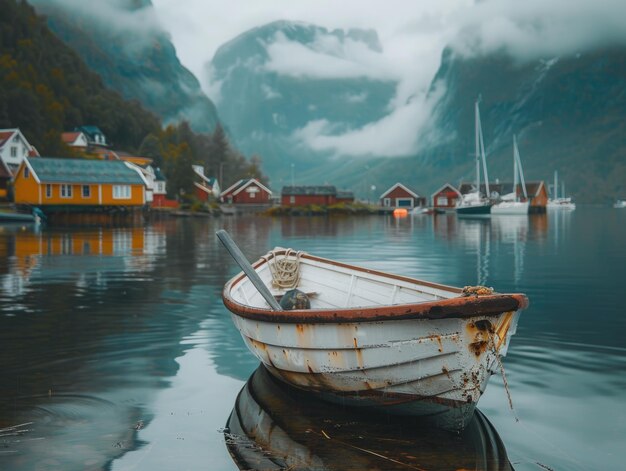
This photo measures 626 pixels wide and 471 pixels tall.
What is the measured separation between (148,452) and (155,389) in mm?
2823

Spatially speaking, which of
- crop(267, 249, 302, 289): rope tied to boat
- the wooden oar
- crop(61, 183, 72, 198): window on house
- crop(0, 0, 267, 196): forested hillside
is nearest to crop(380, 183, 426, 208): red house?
crop(0, 0, 267, 196): forested hillside

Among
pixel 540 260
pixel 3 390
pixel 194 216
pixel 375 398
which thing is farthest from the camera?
pixel 194 216

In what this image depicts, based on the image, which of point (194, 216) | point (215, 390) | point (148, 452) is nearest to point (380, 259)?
point (215, 390)

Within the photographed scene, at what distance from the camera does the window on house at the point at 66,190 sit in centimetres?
8162

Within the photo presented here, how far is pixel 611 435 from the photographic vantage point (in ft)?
31.6

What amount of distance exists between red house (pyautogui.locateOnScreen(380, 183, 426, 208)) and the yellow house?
79678mm

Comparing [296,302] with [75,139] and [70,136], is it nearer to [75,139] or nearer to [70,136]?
[70,136]

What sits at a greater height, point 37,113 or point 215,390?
point 37,113

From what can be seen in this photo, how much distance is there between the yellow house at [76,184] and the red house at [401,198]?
79.7 metres

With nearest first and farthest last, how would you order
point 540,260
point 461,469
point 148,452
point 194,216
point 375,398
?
point 461,469 → point 148,452 → point 375,398 → point 540,260 → point 194,216

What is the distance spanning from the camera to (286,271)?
15188 mm

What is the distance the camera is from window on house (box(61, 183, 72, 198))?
81.6m

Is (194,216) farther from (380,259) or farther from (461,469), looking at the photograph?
(461,469)

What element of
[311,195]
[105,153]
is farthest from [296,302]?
[311,195]
